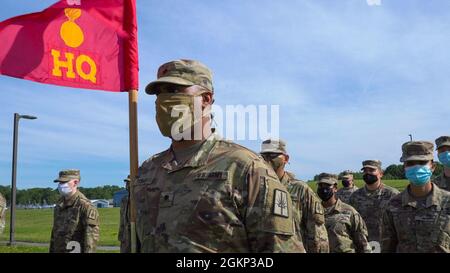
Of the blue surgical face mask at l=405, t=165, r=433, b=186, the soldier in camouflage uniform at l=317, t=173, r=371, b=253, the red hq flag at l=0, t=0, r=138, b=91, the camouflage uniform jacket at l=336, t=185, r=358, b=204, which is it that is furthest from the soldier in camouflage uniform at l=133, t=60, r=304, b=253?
the camouflage uniform jacket at l=336, t=185, r=358, b=204

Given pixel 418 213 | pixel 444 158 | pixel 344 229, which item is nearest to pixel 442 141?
pixel 444 158

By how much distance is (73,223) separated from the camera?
28.2 ft

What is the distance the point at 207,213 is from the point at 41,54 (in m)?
2.55

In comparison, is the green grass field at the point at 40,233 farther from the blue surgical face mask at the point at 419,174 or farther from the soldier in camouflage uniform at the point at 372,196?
the blue surgical face mask at the point at 419,174

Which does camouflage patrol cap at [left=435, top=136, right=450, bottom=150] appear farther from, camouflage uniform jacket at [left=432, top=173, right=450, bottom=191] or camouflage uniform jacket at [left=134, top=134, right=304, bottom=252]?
camouflage uniform jacket at [left=134, top=134, right=304, bottom=252]

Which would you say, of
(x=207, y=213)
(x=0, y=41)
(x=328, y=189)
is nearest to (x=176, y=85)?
(x=207, y=213)

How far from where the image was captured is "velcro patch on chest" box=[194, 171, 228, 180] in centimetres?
301

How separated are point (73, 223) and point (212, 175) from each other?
6204 millimetres

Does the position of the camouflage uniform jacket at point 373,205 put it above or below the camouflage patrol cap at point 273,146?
below

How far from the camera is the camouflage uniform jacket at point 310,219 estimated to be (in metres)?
6.49

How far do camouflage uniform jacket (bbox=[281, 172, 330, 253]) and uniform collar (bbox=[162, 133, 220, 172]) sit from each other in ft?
11.1

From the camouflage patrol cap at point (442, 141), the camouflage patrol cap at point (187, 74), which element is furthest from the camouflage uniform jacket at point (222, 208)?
the camouflage patrol cap at point (442, 141)

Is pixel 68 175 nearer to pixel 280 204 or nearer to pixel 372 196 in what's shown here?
pixel 372 196

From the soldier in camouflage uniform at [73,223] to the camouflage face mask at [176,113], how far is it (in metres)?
5.65
